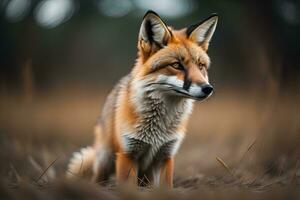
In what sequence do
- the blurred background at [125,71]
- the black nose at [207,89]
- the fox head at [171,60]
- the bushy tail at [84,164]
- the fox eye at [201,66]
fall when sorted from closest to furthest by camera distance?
the black nose at [207,89], the fox head at [171,60], the fox eye at [201,66], the bushy tail at [84,164], the blurred background at [125,71]

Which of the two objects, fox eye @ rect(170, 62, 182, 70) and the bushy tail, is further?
the bushy tail

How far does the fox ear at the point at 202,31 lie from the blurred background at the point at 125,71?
51.0 inches

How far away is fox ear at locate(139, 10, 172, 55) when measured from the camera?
17.9 feet

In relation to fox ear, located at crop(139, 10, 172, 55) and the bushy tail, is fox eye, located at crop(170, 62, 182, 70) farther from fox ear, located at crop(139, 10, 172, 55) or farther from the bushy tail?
the bushy tail

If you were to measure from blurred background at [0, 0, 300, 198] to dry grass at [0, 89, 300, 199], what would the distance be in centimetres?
3

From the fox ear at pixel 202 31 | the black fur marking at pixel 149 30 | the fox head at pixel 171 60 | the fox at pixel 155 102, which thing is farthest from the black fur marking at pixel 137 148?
the fox ear at pixel 202 31

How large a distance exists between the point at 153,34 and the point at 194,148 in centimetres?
590

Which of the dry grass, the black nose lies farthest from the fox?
the dry grass

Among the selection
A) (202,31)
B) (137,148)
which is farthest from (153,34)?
(137,148)

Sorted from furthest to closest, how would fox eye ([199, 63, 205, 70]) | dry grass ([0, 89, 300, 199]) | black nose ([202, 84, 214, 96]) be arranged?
fox eye ([199, 63, 205, 70]) < black nose ([202, 84, 214, 96]) < dry grass ([0, 89, 300, 199])

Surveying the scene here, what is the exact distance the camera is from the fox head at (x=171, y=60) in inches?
209

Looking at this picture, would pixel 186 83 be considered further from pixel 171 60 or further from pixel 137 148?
pixel 137 148

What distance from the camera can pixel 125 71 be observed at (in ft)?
54.7

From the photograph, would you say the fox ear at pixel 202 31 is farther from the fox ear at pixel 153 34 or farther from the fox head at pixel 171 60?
the fox ear at pixel 153 34
